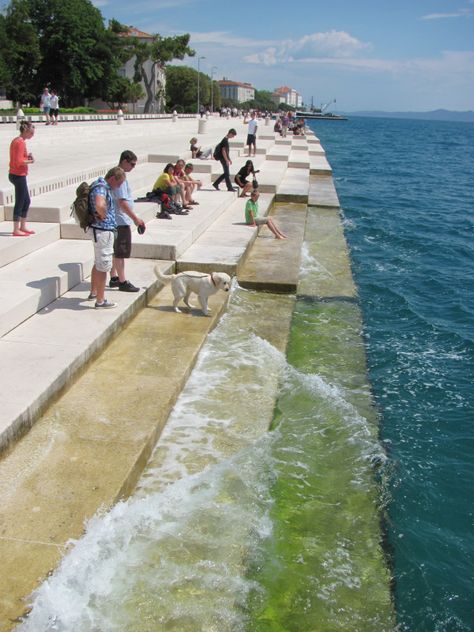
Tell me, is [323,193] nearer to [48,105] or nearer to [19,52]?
[48,105]

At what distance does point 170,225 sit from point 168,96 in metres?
112

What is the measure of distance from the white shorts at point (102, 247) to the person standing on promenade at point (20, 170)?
2.32 meters

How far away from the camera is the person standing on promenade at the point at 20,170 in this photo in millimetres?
8113

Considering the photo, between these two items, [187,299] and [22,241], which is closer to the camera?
[187,299]

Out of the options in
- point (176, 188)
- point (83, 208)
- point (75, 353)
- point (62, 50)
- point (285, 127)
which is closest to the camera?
point (75, 353)

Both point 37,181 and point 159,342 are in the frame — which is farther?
point 37,181

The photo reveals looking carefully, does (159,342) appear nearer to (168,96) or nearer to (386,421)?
(386,421)

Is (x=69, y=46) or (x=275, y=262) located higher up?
(x=69, y=46)

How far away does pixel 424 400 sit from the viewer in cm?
714

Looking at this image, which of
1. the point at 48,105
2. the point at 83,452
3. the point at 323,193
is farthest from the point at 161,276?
the point at 48,105

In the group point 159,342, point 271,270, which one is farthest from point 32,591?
point 271,270

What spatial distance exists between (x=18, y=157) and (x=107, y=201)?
97.3 inches

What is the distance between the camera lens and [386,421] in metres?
6.49

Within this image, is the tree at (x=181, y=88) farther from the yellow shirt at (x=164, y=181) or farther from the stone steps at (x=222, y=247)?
the yellow shirt at (x=164, y=181)
